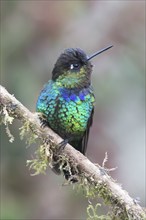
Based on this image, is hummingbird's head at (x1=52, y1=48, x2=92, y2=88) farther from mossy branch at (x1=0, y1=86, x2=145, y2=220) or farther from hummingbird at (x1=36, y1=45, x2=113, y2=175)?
mossy branch at (x1=0, y1=86, x2=145, y2=220)

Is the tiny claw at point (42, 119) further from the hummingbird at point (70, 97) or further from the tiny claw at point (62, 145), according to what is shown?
the tiny claw at point (62, 145)

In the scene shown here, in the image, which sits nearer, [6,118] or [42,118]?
[6,118]

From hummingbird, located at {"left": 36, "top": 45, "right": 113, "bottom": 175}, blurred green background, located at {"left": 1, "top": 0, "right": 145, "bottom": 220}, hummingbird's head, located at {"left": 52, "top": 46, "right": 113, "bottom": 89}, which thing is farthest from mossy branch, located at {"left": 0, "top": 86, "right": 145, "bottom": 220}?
blurred green background, located at {"left": 1, "top": 0, "right": 145, "bottom": 220}

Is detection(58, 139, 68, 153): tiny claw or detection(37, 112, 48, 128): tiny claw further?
detection(37, 112, 48, 128): tiny claw

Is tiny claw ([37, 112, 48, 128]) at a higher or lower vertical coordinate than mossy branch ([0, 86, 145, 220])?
higher

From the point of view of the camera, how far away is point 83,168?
3.61m

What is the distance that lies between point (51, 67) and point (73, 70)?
232cm

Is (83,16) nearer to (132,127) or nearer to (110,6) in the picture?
(110,6)

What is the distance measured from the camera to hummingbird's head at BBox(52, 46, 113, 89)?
4078 millimetres

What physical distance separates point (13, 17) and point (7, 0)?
0.21 m

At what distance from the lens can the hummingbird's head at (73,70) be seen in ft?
13.4

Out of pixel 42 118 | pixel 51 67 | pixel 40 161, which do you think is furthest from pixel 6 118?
pixel 51 67

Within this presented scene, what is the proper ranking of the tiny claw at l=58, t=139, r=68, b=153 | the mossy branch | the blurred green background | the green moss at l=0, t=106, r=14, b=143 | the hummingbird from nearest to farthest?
1. the mossy branch
2. the green moss at l=0, t=106, r=14, b=143
3. the tiny claw at l=58, t=139, r=68, b=153
4. the hummingbird
5. the blurred green background

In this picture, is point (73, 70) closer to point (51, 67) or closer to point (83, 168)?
point (83, 168)
